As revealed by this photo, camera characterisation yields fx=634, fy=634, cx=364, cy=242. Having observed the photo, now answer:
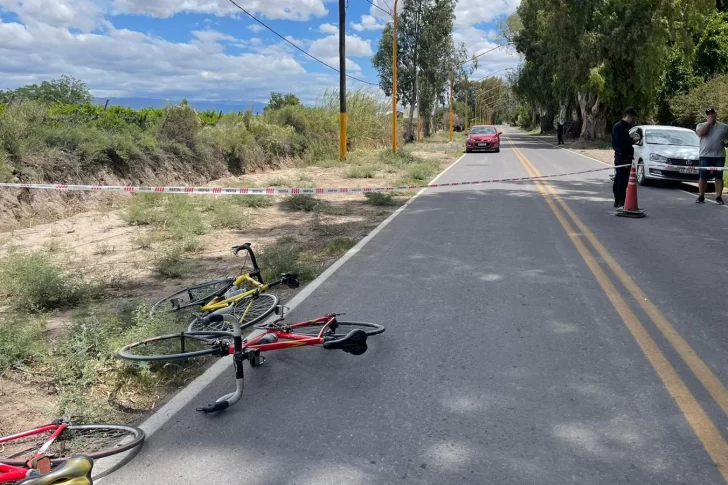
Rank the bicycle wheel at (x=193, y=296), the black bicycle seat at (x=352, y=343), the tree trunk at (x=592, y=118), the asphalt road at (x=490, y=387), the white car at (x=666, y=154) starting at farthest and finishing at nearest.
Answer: the tree trunk at (x=592, y=118) → the white car at (x=666, y=154) → the bicycle wheel at (x=193, y=296) → the black bicycle seat at (x=352, y=343) → the asphalt road at (x=490, y=387)

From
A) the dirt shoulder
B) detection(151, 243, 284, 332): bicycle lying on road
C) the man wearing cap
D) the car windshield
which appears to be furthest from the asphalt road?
the car windshield

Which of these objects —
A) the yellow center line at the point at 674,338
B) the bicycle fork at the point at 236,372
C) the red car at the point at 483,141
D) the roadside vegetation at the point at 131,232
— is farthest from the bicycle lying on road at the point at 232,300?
the red car at the point at 483,141

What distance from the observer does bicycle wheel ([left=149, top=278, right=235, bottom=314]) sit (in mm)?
5879

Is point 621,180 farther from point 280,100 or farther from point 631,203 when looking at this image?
point 280,100

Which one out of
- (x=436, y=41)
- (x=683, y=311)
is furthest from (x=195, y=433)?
(x=436, y=41)

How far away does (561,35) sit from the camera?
40469 mm

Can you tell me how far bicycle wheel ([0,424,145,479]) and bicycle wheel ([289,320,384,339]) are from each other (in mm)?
1588

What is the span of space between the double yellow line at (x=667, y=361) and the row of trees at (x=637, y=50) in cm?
3271

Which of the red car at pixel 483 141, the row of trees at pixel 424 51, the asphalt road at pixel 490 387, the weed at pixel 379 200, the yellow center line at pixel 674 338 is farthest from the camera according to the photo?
the row of trees at pixel 424 51

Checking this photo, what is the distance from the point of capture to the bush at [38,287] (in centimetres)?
641

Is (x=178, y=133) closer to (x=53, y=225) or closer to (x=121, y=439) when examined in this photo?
(x=53, y=225)

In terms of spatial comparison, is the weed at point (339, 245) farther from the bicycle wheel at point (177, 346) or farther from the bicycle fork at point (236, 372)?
the bicycle fork at point (236, 372)

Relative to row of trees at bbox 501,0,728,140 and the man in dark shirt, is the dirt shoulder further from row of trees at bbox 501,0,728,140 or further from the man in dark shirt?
row of trees at bbox 501,0,728,140

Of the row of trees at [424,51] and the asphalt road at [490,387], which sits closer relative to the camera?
the asphalt road at [490,387]
